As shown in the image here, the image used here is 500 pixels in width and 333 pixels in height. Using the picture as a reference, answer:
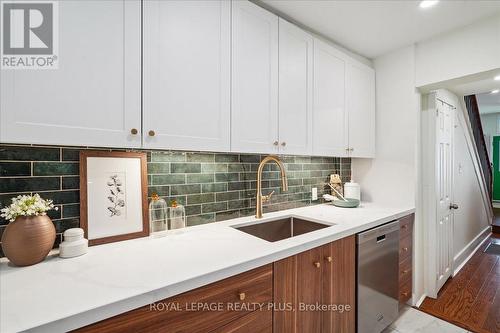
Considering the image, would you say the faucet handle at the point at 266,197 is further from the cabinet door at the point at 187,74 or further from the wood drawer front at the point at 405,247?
the wood drawer front at the point at 405,247

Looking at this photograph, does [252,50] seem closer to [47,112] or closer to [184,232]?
[47,112]

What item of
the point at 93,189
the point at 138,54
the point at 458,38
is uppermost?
the point at 458,38

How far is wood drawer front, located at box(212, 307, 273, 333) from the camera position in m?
0.95

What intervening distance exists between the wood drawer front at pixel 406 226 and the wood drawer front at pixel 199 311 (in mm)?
1495

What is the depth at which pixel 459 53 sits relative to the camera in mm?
1916

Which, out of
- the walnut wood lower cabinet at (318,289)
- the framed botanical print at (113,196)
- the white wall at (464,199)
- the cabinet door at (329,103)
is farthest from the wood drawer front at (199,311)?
the white wall at (464,199)

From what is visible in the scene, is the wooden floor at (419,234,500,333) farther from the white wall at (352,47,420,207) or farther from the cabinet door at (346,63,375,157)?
the cabinet door at (346,63,375,157)

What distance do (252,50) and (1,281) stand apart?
155 centimetres

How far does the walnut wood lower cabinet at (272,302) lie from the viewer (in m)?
0.79

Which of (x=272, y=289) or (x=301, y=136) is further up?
(x=301, y=136)

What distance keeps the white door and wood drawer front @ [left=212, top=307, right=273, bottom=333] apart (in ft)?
7.12

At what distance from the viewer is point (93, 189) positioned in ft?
3.85

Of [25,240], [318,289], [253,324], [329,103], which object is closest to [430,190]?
[329,103]

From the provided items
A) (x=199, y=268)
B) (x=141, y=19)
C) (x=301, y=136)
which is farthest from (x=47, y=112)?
(x=301, y=136)
